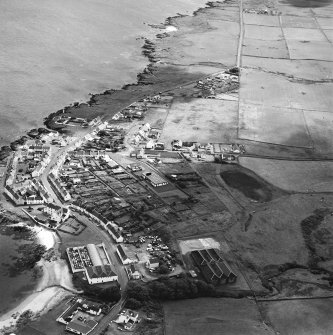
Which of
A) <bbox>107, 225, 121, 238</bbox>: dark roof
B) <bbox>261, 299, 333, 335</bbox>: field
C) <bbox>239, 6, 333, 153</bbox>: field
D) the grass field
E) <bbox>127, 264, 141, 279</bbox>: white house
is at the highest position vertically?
<bbox>107, 225, 121, 238</bbox>: dark roof

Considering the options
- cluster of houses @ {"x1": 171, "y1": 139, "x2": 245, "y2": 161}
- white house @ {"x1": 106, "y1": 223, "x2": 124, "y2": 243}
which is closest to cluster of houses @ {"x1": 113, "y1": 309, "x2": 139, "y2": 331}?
white house @ {"x1": 106, "y1": 223, "x2": 124, "y2": 243}

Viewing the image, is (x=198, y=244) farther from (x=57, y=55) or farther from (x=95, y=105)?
(x=57, y=55)

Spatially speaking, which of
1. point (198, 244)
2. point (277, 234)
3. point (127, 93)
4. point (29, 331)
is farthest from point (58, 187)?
point (127, 93)

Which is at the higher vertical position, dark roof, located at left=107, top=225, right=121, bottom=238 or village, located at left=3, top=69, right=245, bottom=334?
dark roof, located at left=107, top=225, right=121, bottom=238

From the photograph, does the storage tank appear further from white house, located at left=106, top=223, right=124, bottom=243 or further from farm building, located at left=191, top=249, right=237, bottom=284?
farm building, located at left=191, top=249, right=237, bottom=284

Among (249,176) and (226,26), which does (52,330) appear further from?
(226,26)

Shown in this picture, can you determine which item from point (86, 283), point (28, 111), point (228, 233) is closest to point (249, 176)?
point (228, 233)

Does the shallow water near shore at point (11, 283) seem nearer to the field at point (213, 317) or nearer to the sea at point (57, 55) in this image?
the sea at point (57, 55)
